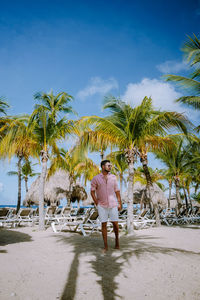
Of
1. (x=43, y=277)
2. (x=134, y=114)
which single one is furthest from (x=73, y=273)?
(x=134, y=114)

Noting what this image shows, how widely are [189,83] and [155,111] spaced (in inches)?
104

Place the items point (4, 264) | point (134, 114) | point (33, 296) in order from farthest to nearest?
1. point (134, 114)
2. point (4, 264)
3. point (33, 296)

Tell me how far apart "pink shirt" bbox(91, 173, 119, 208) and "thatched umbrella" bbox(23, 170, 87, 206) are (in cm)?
1817

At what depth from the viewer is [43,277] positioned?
2840 millimetres

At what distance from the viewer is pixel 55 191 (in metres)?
23.2

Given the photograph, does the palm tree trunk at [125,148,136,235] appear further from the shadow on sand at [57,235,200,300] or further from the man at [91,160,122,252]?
the man at [91,160,122,252]

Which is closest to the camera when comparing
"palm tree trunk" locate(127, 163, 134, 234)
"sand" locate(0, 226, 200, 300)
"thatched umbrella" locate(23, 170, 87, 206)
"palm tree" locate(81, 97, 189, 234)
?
"sand" locate(0, 226, 200, 300)

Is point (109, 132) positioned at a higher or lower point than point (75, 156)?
higher

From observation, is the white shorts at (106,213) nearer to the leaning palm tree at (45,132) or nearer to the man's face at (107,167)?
the man's face at (107,167)

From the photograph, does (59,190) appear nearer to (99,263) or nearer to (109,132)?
(109,132)

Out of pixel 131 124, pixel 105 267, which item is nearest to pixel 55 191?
pixel 131 124

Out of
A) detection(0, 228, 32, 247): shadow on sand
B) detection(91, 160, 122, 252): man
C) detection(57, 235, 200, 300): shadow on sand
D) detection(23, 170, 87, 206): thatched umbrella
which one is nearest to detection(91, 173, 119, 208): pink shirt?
detection(91, 160, 122, 252): man

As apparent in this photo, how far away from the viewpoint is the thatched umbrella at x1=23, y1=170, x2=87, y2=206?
23031 mm

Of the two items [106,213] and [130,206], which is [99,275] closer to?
[106,213]
